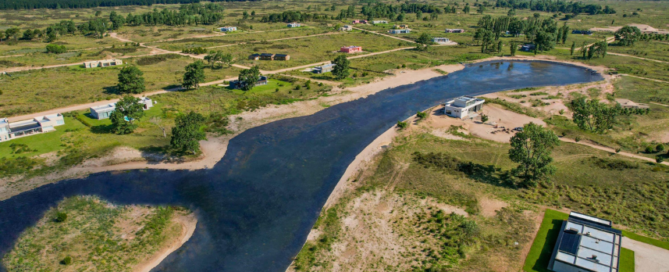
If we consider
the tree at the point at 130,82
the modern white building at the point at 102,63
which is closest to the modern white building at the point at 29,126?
Result: the tree at the point at 130,82

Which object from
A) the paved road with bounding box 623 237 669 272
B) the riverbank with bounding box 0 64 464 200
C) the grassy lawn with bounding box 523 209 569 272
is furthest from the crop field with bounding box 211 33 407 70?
the paved road with bounding box 623 237 669 272

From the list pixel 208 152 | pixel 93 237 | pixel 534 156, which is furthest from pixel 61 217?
pixel 534 156

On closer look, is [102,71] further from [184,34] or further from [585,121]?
[585,121]

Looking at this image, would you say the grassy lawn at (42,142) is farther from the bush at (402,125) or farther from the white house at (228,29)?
the white house at (228,29)

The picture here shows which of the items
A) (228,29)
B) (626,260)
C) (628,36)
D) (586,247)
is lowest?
(626,260)

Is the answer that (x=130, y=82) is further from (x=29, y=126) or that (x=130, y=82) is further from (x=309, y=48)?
(x=309, y=48)

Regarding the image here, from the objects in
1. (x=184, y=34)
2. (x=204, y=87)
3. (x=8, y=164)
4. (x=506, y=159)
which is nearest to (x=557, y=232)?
(x=506, y=159)
